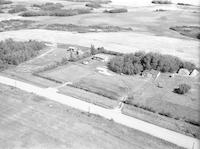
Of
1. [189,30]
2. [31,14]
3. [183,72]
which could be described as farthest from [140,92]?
[31,14]

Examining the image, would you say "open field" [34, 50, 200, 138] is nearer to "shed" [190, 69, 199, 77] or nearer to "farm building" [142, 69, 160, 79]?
"farm building" [142, 69, 160, 79]

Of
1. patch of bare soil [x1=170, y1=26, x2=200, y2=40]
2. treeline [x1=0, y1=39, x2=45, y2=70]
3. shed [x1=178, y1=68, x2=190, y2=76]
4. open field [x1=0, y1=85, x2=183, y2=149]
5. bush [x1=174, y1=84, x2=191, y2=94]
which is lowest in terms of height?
open field [x1=0, y1=85, x2=183, y2=149]

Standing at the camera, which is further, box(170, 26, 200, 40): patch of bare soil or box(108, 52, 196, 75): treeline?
box(170, 26, 200, 40): patch of bare soil

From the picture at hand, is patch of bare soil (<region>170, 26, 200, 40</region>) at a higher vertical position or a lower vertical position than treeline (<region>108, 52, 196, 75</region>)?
higher

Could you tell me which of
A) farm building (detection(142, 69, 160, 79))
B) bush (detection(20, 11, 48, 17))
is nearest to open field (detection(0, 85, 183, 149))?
farm building (detection(142, 69, 160, 79))

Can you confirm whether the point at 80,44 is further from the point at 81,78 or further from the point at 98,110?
the point at 98,110

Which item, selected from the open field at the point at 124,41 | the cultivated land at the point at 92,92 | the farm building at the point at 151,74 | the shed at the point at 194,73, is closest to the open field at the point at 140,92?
the cultivated land at the point at 92,92
